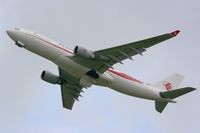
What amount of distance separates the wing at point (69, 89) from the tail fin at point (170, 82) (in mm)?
9868

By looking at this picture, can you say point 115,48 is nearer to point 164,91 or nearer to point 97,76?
point 97,76

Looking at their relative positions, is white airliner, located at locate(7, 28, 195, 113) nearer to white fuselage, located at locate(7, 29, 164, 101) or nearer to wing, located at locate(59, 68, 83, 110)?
white fuselage, located at locate(7, 29, 164, 101)

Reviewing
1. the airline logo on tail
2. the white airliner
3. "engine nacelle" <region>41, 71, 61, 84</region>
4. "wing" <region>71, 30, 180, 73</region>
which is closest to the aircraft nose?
the white airliner

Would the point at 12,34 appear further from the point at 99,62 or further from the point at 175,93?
the point at 175,93

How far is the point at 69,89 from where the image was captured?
247 feet

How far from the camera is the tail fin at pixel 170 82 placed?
74.2 m

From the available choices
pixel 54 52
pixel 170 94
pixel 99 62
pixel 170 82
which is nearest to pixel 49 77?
pixel 54 52

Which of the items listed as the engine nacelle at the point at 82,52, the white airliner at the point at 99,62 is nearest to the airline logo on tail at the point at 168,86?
the white airliner at the point at 99,62

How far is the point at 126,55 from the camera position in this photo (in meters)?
65.2

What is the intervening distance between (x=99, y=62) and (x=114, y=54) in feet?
6.39

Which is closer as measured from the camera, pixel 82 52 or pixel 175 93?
pixel 82 52

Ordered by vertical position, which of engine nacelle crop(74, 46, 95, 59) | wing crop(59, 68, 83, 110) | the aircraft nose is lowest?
wing crop(59, 68, 83, 110)

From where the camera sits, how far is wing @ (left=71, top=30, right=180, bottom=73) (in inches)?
2501

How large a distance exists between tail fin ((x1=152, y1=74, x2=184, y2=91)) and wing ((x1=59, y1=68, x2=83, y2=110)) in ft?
32.4
